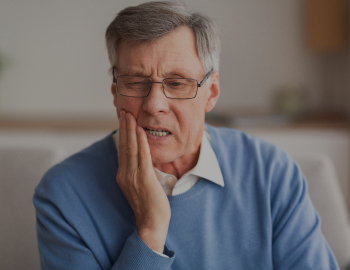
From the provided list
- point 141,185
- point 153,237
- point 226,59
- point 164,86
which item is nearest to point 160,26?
point 164,86

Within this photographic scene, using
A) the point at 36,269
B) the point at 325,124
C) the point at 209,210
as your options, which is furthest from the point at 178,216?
the point at 325,124

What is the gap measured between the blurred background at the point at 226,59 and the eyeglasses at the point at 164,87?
2230 mm

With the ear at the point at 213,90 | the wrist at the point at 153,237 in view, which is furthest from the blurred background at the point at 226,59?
the wrist at the point at 153,237

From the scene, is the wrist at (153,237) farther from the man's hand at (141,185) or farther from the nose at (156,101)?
the nose at (156,101)

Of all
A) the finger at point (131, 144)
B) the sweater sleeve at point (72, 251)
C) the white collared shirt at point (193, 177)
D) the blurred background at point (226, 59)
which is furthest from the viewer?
the blurred background at point (226, 59)

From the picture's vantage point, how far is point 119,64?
1.27m

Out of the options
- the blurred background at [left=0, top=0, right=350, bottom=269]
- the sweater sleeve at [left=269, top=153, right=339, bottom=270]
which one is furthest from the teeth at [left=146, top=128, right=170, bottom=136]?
the blurred background at [left=0, top=0, right=350, bottom=269]

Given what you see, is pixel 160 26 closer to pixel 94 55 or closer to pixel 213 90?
pixel 213 90

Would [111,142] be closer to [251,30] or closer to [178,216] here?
[178,216]

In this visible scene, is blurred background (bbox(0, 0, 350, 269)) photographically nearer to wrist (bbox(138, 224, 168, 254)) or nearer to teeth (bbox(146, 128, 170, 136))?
teeth (bbox(146, 128, 170, 136))

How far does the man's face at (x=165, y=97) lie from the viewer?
1.20m

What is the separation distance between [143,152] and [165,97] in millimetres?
194

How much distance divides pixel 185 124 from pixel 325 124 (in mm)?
2300

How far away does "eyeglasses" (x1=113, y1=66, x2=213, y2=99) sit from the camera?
1234 millimetres
